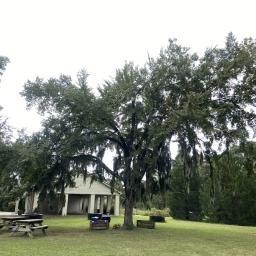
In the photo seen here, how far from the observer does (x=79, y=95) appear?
18.2 m

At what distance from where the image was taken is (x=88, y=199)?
38.8 m

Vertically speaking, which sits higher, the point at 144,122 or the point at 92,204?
the point at 144,122

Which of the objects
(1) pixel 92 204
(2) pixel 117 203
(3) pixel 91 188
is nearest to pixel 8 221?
(1) pixel 92 204

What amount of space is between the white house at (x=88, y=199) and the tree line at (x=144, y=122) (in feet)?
50.4

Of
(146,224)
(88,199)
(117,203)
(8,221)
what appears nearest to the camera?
(8,221)

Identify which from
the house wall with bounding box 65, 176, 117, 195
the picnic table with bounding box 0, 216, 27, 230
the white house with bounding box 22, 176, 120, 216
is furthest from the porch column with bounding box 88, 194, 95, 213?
the picnic table with bounding box 0, 216, 27, 230

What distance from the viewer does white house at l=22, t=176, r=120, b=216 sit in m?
36.0

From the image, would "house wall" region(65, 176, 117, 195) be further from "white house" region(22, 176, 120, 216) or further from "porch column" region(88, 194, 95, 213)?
"porch column" region(88, 194, 95, 213)

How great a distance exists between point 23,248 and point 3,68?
26.5ft

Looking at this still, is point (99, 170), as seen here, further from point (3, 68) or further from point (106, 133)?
point (3, 68)

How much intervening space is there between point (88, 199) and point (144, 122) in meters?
20.8

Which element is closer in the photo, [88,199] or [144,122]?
[144,122]

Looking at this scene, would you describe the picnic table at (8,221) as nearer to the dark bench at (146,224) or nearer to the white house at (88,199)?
the dark bench at (146,224)

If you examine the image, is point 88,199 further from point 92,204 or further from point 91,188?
point 91,188
